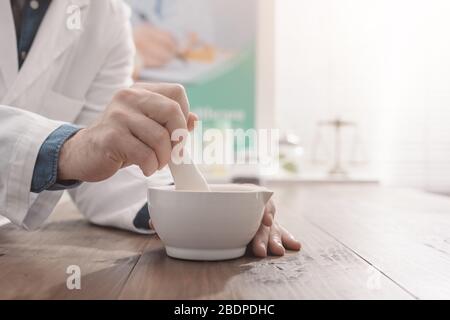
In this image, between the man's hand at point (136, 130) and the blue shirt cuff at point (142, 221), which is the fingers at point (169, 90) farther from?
the blue shirt cuff at point (142, 221)

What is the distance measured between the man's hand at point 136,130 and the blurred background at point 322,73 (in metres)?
2.67

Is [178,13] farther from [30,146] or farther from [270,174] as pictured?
[30,146]

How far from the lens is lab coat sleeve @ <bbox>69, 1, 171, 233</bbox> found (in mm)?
1087

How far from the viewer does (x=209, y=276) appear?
2.10ft

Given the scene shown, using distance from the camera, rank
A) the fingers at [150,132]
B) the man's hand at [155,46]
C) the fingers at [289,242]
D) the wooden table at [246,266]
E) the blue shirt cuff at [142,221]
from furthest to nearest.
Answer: the man's hand at [155,46] → the blue shirt cuff at [142,221] → the fingers at [289,242] → the fingers at [150,132] → the wooden table at [246,266]

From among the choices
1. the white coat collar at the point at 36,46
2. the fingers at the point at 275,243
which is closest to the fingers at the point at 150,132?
the fingers at the point at 275,243

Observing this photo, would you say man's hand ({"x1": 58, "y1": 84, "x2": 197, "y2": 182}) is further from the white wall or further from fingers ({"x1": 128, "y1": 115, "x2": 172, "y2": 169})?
the white wall

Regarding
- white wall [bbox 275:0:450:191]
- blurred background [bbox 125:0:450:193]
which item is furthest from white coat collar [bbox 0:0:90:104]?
white wall [bbox 275:0:450:191]

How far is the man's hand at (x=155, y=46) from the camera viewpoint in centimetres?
339

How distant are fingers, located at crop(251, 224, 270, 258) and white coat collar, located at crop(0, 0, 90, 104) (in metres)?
0.62
